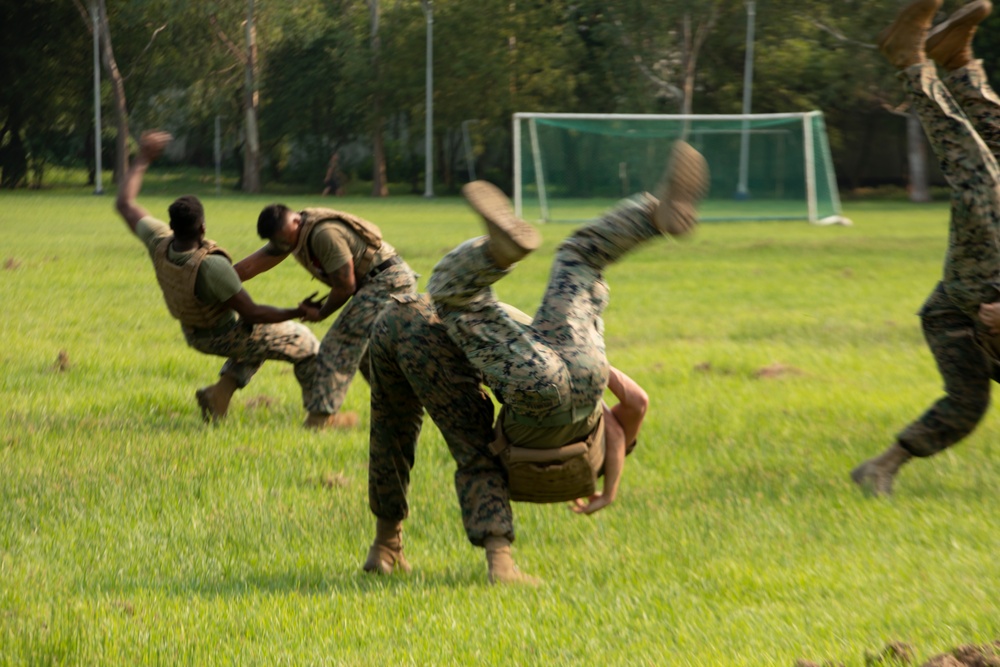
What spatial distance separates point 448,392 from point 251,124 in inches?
2165

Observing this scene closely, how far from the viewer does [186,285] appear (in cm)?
827

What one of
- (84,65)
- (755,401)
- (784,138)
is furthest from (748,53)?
(755,401)

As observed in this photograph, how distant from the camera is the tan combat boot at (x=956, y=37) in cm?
584

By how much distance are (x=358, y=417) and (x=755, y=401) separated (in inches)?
113

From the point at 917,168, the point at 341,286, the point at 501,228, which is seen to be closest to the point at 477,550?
the point at 501,228

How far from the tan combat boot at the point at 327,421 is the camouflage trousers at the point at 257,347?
15 cm

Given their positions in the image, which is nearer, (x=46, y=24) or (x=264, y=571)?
(x=264, y=571)

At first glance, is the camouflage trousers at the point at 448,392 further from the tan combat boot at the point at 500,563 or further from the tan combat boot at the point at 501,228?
the tan combat boot at the point at 501,228

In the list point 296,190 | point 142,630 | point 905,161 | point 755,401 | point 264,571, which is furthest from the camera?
point 296,190

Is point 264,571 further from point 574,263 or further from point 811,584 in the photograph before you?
point 811,584

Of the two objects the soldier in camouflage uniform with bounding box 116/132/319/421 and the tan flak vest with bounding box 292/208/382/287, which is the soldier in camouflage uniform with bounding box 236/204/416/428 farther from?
the soldier in camouflage uniform with bounding box 116/132/319/421

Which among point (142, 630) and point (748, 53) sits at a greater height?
point (748, 53)

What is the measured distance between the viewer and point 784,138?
33.8 metres

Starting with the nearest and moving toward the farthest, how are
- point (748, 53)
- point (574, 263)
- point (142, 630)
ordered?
point (142, 630), point (574, 263), point (748, 53)
